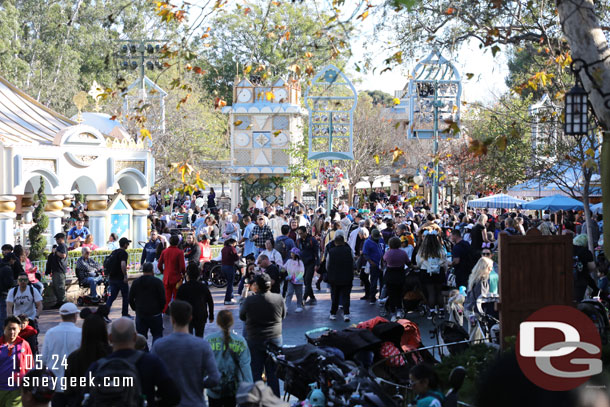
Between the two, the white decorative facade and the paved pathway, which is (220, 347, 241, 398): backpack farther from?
the white decorative facade

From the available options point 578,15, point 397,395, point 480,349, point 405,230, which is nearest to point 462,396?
point 397,395

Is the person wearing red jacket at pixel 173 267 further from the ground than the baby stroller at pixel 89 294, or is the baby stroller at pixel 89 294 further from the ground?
the person wearing red jacket at pixel 173 267

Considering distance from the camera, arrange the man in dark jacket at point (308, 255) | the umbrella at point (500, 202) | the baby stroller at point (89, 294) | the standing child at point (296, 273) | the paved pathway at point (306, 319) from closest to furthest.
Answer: the paved pathway at point (306, 319) < the standing child at point (296, 273) < the man in dark jacket at point (308, 255) < the baby stroller at point (89, 294) < the umbrella at point (500, 202)

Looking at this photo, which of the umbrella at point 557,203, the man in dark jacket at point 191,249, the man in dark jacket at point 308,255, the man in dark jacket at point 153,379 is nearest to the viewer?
the man in dark jacket at point 153,379

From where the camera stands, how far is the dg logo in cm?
501

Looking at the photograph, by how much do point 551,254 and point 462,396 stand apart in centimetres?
219

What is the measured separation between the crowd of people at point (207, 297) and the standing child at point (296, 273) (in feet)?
0.08

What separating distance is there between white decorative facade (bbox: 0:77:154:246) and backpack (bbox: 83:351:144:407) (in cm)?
1590

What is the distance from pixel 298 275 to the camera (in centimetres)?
1530

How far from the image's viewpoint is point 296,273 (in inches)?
601

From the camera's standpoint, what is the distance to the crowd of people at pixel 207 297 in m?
6.23

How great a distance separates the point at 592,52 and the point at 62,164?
17268 millimetres

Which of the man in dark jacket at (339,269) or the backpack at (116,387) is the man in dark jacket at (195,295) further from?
the backpack at (116,387)

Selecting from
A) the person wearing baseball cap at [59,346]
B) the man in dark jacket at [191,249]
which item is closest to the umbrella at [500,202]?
the man in dark jacket at [191,249]
